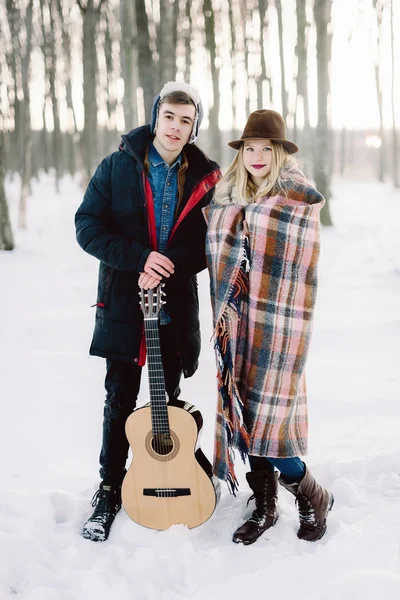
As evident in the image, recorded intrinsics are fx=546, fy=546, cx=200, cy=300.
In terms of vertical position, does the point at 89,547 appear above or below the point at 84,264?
below

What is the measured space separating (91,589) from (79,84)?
77.1 feet

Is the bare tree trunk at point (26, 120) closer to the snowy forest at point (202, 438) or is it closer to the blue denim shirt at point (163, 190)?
the snowy forest at point (202, 438)

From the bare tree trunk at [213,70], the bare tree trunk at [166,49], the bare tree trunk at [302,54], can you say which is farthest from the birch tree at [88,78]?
the bare tree trunk at [302,54]

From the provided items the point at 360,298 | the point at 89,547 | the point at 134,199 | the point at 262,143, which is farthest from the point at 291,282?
the point at 360,298

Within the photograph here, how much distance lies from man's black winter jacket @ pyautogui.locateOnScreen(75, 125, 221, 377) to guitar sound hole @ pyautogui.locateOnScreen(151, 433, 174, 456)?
392 mm

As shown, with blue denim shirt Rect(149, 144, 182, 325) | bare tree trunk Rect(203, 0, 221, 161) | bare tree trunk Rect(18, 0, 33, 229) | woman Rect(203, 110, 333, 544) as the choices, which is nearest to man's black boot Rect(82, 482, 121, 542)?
woman Rect(203, 110, 333, 544)

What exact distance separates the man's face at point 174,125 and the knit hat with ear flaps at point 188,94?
57 mm

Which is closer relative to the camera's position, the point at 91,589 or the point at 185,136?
the point at 91,589

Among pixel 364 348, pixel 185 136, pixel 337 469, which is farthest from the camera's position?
pixel 364 348

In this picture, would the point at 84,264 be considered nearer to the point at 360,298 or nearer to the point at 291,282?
the point at 360,298

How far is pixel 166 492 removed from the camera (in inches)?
106

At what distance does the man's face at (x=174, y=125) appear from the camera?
8.58 ft

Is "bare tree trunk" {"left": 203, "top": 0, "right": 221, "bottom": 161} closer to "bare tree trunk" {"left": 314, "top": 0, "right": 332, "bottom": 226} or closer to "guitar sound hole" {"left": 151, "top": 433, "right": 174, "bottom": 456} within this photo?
"bare tree trunk" {"left": 314, "top": 0, "right": 332, "bottom": 226}

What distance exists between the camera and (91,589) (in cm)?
227
